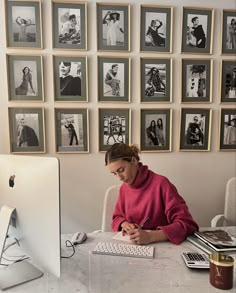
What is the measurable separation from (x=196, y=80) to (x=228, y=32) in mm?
477

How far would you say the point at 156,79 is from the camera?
7.56 feet

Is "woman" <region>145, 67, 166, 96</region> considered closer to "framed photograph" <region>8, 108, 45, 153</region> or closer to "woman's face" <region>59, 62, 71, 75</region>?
"woman's face" <region>59, 62, 71, 75</region>

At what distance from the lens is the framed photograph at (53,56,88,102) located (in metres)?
2.21

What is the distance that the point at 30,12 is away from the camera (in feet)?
7.02

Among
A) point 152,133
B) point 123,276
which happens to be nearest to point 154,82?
point 152,133

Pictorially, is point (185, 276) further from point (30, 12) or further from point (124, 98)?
point (30, 12)

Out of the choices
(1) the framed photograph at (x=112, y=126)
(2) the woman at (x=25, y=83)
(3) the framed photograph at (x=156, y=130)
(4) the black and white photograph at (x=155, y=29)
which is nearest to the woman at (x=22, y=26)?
(2) the woman at (x=25, y=83)

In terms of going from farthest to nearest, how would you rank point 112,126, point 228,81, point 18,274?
point 228,81
point 112,126
point 18,274

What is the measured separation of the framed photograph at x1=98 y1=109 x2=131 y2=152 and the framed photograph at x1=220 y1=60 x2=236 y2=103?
829 millimetres

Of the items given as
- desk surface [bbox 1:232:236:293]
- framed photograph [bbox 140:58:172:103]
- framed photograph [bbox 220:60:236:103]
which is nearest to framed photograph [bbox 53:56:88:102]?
framed photograph [bbox 140:58:172:103]

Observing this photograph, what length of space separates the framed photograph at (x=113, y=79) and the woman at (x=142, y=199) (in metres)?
0.67

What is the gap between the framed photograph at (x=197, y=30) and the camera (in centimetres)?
229

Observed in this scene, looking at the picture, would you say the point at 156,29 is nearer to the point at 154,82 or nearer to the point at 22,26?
the point at 154,82

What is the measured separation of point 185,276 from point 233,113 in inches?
65.9
